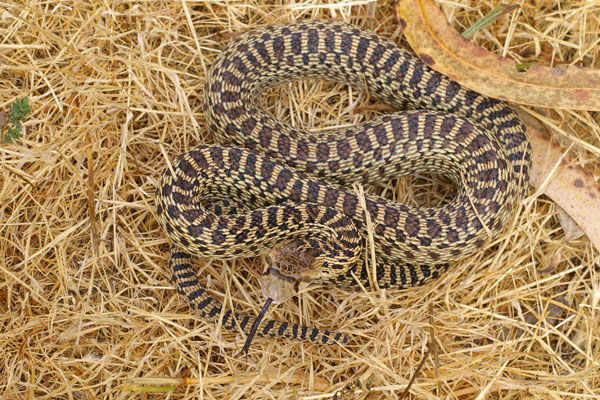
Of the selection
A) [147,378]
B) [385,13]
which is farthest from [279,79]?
[147,378]

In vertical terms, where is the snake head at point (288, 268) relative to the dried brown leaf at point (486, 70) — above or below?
below

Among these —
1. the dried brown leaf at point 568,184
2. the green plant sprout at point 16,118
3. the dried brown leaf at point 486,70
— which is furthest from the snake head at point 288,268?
the green plant sprout at point 16,118

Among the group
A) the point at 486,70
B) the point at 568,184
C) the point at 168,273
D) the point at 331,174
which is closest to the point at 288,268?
the point at 331,174

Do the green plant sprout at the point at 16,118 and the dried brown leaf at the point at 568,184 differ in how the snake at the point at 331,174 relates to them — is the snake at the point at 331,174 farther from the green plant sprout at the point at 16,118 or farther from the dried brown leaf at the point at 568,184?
the green plant sprout at the point at 16,118

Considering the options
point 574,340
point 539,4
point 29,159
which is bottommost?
point 574,340

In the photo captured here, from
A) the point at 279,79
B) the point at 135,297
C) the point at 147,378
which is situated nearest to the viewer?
the point at 147,378

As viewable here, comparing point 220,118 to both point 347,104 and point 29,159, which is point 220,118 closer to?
point 347,104

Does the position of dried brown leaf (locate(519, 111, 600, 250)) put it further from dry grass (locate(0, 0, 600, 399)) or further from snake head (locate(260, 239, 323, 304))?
snake head (locate(260, 239, 323, 304))

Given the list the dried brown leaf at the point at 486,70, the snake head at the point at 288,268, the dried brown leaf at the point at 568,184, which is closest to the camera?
the snake head at the point at 288,268
